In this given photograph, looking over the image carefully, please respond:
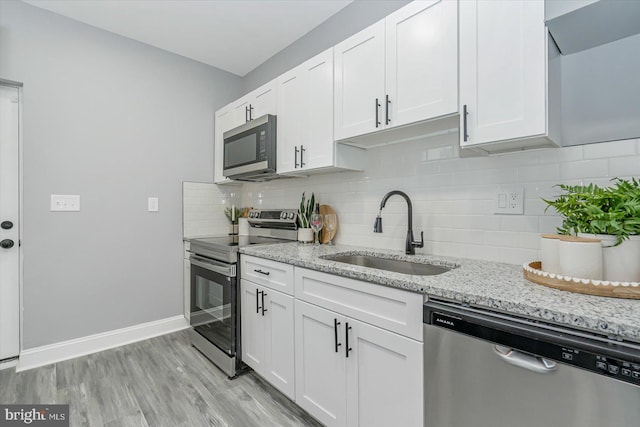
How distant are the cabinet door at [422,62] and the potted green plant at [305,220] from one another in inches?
40.0

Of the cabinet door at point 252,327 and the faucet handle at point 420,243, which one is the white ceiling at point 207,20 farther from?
the cabinet door at point 252,327

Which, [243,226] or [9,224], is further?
[243,226]

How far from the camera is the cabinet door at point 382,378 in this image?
113cm

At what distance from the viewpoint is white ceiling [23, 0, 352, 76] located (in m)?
2.26

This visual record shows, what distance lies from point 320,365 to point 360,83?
1.56 m

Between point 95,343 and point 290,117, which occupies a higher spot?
point 290,117

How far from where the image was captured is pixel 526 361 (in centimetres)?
86

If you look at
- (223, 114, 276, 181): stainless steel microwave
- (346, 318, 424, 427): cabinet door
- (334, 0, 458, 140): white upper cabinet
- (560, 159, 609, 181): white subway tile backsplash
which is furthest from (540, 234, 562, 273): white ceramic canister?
(223, 114, 276, 181): stainless steel microwave

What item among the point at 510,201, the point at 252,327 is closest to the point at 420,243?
the point at 510,201

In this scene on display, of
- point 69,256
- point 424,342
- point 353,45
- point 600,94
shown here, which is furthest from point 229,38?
point 424,342

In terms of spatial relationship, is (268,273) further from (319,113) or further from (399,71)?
(399,71)

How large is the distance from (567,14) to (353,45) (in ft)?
3.41

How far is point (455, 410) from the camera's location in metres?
1.02

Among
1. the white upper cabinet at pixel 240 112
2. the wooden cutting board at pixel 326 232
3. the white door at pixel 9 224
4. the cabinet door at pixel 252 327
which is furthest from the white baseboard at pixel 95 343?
the wooden cutting board at pixel 326 232
